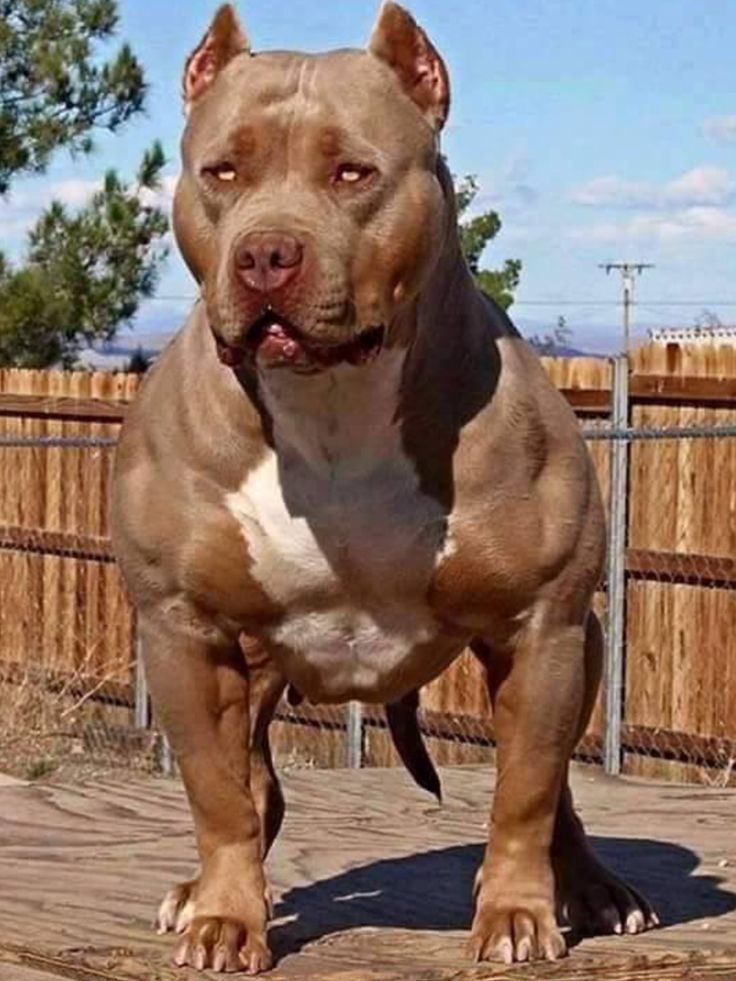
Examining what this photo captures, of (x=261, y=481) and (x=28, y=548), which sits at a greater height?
(x=261, y=481)

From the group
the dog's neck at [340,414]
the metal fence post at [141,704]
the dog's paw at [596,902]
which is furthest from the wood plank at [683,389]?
the dog's neck at [340,414]

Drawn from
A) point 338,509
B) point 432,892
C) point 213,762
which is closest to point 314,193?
point 338,509

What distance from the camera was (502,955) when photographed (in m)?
5.13

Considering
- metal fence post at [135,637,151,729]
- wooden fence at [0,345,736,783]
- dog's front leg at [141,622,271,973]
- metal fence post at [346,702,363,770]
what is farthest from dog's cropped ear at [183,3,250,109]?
metal fence post at [135,637,151,729]

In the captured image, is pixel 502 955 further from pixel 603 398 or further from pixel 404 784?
pixel 603 398

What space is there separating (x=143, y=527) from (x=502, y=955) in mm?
1111

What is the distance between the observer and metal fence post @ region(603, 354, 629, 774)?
12.0 metres

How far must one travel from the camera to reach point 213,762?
5305mm

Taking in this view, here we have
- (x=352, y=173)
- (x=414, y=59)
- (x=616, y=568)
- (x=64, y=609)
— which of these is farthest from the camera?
(x=64, y=609)

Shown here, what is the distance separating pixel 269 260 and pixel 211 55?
731mm

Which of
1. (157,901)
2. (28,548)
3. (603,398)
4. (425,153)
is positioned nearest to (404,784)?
(157,901)

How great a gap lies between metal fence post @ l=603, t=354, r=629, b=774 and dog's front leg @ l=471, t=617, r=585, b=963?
21.9ft

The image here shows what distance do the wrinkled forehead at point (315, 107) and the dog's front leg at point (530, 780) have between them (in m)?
1.05

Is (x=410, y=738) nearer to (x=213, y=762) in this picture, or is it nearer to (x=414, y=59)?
(x=213, y=762)
